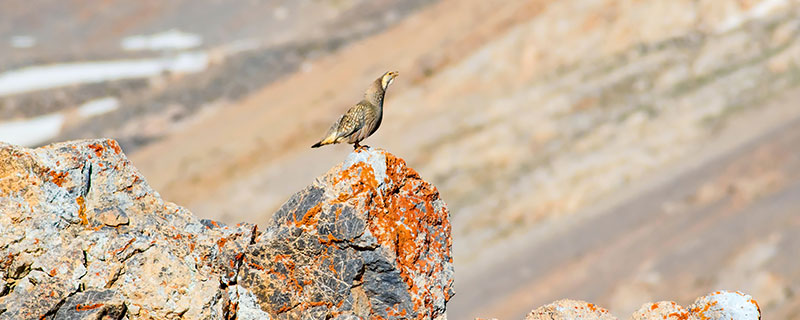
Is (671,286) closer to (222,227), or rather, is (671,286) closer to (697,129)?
(697,129)

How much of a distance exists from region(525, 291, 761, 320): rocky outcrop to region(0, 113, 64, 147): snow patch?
7223cm

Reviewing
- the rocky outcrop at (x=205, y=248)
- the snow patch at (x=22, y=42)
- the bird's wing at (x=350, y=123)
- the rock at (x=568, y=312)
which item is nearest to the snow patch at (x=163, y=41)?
the snow patch at (x=22, y=42)

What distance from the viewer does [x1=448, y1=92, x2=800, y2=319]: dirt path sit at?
35.3m

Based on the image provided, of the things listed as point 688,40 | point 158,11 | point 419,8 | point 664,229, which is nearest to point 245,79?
point 419,8

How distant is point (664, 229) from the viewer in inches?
1597

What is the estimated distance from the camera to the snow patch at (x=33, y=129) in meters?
75.4

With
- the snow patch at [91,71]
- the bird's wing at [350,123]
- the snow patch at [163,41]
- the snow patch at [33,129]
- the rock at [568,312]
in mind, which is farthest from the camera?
the snow patch at [163,41]

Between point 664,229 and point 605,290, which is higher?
point 664,229

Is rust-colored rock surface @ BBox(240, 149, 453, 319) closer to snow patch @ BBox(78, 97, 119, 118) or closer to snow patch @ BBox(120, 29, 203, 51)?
snow patch @ BBox(78, 97, 119, 118)

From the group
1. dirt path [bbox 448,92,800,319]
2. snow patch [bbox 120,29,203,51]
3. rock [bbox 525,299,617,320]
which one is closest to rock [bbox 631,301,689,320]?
rock [bbox 525,299,617,320]

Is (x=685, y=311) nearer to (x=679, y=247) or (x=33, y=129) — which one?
(x=679, y=247)

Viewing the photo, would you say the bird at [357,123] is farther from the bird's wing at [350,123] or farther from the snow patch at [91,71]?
the snow patch at [91,71]

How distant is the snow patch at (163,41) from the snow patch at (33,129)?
22204 millimetres

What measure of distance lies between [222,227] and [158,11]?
10640 cm
